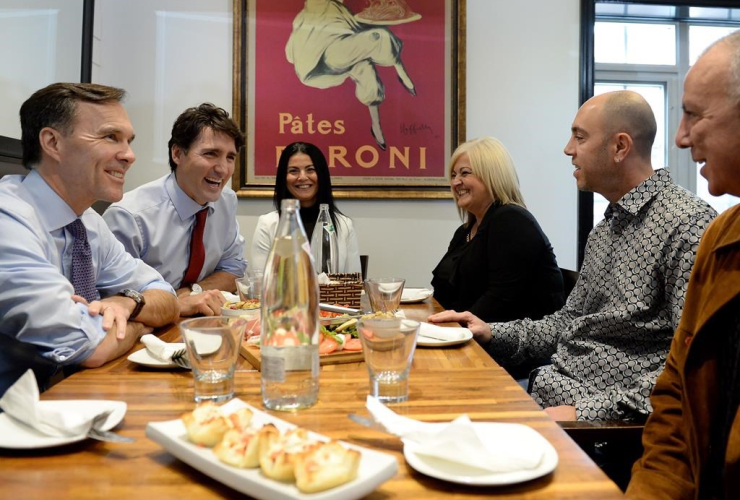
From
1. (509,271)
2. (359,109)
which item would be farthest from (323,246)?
(359,109)

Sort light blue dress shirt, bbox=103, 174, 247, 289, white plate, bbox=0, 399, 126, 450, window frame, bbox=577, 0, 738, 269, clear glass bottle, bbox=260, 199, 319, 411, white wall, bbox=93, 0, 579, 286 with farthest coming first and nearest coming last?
window frame, bbox=577, 0, 738, 269 < white wall, bbox=93, 0, 579, 286 < light blue dress shirt, bbox=103, 174, 247, 289 < clear glass bottle, bbox=260, 199, 319, 411 < white plate, bbox=0, 399, 126, 450

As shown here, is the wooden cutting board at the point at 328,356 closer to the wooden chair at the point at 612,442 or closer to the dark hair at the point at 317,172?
the wooden chair at the point at 612,442

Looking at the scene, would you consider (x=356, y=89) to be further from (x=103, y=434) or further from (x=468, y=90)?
(x=103, y=434)

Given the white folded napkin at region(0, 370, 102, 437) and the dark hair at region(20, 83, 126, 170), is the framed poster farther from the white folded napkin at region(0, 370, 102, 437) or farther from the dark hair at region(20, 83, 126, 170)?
the white folded napkin at region(0, 370, 102, 437)

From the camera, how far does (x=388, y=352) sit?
0.99 m

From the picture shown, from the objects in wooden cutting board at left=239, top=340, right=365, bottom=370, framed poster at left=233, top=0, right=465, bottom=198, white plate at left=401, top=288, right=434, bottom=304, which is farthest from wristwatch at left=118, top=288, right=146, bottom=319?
framed poster at left=233, top=0, right=465, bottom=198

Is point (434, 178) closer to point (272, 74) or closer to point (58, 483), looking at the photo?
point (272, 74)

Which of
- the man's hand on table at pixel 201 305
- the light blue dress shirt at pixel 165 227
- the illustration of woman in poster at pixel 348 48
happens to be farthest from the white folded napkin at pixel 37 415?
the illustration of woman in poster at pixel 348 48

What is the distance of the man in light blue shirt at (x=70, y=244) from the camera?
4.32 feet

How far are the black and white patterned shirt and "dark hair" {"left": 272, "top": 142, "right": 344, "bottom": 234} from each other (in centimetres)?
184

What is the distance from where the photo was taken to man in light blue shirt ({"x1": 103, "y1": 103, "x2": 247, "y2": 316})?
8.44 ft

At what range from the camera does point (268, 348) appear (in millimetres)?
929

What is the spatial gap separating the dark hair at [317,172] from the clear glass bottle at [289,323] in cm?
240

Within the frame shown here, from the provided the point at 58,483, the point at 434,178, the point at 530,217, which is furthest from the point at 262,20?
the point at 58,483
